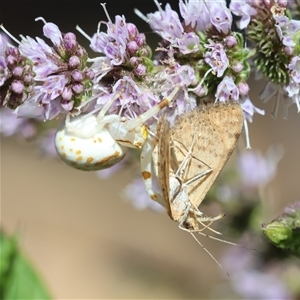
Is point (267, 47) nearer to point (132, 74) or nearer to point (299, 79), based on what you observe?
point (299, 79)

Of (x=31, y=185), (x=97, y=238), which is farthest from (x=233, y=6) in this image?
(x=31, y=185)

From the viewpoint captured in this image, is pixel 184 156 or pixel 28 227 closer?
pixel 184 156

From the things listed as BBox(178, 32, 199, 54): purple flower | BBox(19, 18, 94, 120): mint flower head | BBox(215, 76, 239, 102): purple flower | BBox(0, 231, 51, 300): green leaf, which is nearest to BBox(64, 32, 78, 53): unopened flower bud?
BBox(19, 18, 94, 120): mint flower head

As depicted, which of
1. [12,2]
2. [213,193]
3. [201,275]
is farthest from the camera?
[12,2]

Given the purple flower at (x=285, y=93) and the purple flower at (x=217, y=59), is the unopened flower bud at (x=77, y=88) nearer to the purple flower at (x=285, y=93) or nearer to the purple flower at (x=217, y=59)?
the purple flower at (x=217, y=59)

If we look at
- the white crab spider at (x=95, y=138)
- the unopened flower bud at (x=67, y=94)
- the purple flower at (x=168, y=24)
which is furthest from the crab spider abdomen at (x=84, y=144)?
the purple flower at (x=168, y=24)

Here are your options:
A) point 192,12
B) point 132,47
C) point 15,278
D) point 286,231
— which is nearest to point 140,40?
point 132,47

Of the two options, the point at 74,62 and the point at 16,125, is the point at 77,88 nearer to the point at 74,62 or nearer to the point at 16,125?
the point at 74,62

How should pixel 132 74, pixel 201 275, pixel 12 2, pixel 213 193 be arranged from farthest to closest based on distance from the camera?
pixel 12 2 < pixel 201 275 < pixel 213 193 < pixel 132 74
